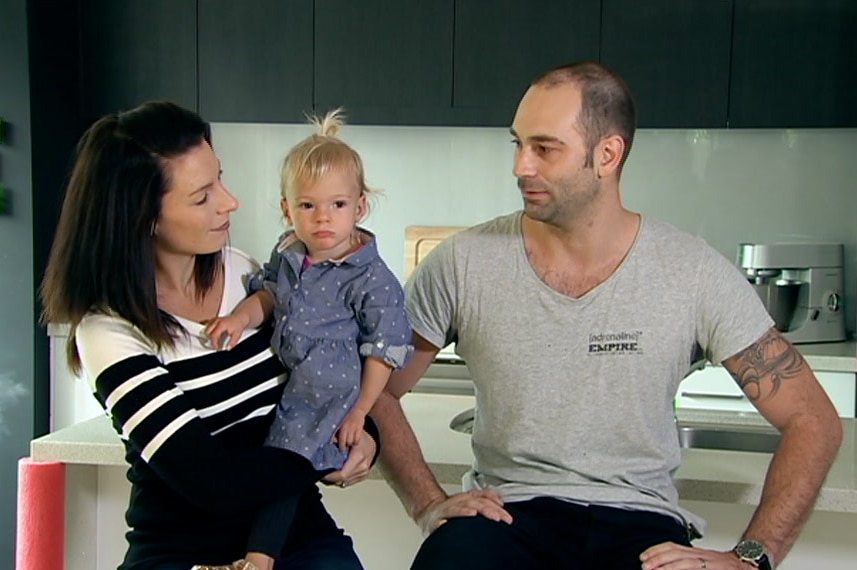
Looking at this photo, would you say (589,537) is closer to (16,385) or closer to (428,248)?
(428,248)

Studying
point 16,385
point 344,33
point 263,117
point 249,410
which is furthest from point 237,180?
point 249,410

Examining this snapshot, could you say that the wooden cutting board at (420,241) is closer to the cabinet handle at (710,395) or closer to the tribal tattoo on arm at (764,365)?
the cabinet handle at (710,395)

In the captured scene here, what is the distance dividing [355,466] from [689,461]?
63 centimetres

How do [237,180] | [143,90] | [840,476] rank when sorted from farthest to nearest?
1. [237,180]
2. [143,90]
3. [840,476]

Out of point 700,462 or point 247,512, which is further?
point 700,462

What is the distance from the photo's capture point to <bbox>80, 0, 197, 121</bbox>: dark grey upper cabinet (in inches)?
150

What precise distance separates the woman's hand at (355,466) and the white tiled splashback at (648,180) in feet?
8.10

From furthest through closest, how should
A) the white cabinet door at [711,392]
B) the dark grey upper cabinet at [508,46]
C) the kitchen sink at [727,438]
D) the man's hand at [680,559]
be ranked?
the dark grey upper cabinet at [508,46] → the white cabinet door at [711,392] → the kitchen sink at [727,438] → the man's hand at [680,559]

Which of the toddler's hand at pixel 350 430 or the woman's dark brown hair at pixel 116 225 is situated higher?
the woman's dark brown hair at pixel 116 225

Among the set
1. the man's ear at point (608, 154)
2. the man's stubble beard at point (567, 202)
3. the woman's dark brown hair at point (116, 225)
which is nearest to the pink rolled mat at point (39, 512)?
the woman's dark brown hair at point (116, 225)

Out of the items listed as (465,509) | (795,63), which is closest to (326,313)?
(465,509)

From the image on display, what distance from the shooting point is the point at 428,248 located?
3924mm

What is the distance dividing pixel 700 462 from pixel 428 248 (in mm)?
2228

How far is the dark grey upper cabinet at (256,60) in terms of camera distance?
3.73 meters
